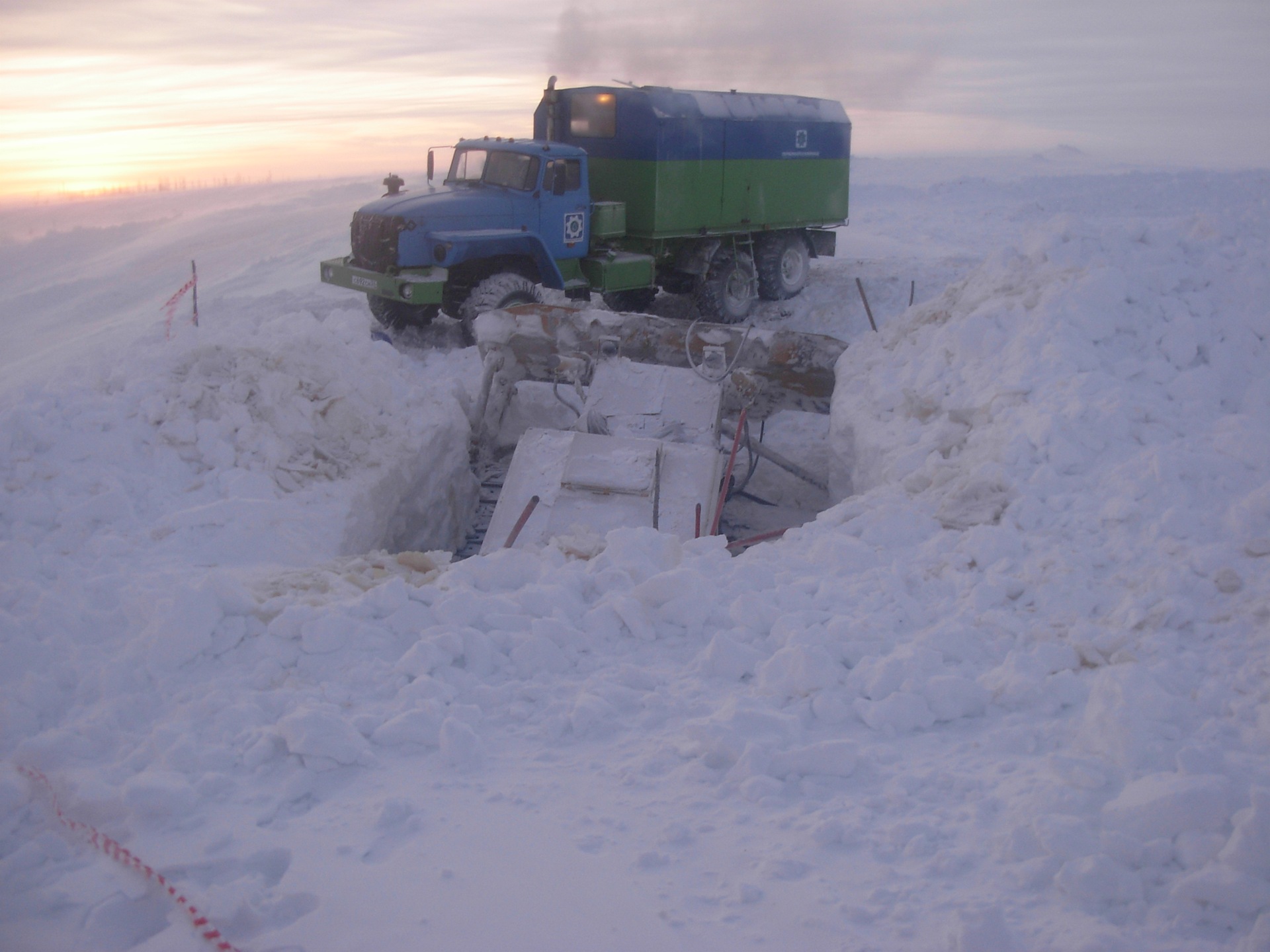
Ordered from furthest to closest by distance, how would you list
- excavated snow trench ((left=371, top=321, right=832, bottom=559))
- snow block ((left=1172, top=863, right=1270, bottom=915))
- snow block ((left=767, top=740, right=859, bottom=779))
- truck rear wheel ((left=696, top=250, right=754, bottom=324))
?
truck rear wheel ((left=696, top=250, right=754, bottom=324)) < excavated snow trench ((left=371, top=321, right=832, bottom=559)) < snow block ((left=767, top=740, right=859, bottom=779)) < snow block ((left=1172, top=863, right=1270, bottom=915))

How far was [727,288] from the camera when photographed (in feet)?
41.1

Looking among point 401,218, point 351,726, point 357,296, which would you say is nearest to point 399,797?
point 351,726

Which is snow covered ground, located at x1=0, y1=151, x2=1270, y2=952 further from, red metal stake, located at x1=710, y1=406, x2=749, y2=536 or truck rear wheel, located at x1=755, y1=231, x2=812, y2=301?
truck rear wheel, located at x1=755, y1=231, x2=812, y2=301

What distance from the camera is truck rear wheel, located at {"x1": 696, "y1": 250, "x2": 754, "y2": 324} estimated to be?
12375 millimetres

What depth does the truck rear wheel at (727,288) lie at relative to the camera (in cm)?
1238

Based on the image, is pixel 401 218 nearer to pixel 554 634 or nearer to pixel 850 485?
pixel 850 485

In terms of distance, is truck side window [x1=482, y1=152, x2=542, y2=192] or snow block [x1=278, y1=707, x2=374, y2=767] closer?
snow block [x1=278, y1=707, x2=374, y2=767]

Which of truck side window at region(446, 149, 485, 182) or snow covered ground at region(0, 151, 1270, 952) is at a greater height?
truck side window at region(446, 149, 485, 182)

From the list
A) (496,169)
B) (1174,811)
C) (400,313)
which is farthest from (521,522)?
(496,169)

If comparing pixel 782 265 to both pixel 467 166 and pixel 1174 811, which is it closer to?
pixel 467 166

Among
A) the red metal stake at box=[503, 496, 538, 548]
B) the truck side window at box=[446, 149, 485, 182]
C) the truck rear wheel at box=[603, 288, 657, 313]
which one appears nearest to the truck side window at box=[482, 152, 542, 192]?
the truck side window at box=[446, 149, 485, 182]

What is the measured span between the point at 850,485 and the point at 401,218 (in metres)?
5.69

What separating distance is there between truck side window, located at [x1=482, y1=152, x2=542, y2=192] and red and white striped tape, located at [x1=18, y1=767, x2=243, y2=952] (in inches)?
338

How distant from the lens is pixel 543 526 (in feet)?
19.3
